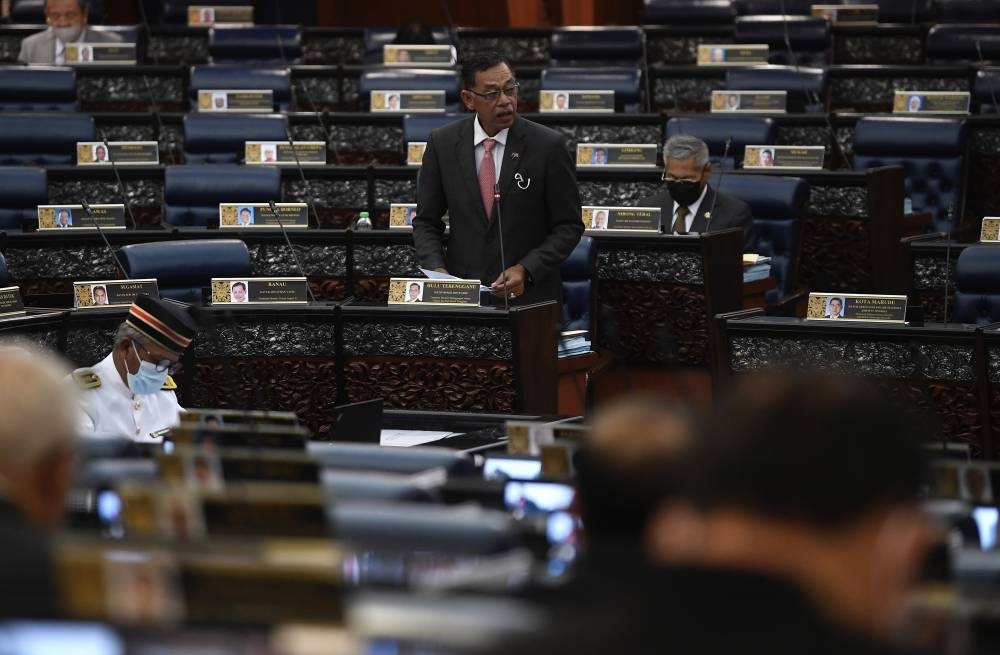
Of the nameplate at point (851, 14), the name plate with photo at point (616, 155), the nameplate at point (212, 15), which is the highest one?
the nameplate at point (212, 15)

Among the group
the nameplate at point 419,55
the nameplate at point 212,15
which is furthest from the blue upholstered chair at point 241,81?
the nameplate at point 212,15

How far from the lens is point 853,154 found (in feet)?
24.3

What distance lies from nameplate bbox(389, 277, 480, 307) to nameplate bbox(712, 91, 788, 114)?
3.32 m

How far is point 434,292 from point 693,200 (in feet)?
4.92

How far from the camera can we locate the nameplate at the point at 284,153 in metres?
7.29

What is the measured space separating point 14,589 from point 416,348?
3.54 m

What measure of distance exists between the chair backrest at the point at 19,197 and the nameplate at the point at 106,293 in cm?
184

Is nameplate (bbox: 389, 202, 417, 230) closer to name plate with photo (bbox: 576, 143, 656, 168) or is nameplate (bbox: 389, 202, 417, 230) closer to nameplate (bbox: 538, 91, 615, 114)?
name plate with photo (bbox: 576, 143, 656, 168)

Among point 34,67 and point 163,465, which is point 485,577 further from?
point 34,67

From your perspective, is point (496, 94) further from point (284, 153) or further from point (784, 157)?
point (284, 153)

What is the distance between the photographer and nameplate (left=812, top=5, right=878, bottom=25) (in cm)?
959

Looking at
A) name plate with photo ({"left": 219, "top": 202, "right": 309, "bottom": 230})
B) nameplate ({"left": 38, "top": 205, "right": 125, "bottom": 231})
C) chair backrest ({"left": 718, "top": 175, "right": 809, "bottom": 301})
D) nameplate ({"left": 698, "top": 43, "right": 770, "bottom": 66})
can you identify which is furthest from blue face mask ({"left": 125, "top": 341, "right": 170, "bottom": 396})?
nameplate ({"left": 698, "top": 43, "right": 770, "bottom": 66})

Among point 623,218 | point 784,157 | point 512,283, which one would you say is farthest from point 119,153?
point 512,283

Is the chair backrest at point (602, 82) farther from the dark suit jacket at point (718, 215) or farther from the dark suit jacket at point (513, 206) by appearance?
the dark suit jacket at point (513, 206)
